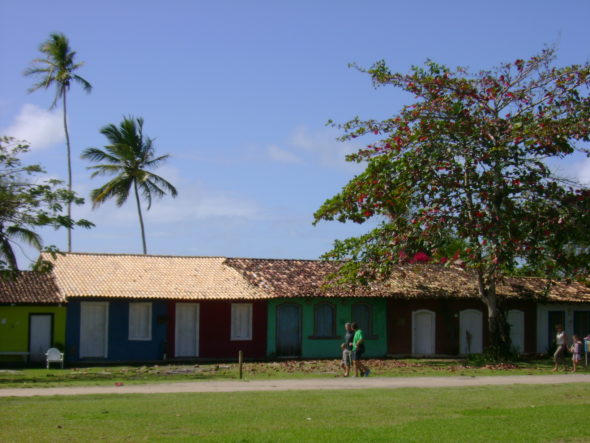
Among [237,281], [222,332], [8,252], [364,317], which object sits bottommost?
[222,332]

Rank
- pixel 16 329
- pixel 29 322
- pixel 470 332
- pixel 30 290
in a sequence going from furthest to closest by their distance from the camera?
pixel 470 332 < pixel 30 290 < pixel 29 322 < pixel 16 329

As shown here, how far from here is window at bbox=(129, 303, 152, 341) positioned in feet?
99.5

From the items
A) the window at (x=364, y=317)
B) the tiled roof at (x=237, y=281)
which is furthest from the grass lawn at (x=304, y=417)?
the window at (x=364, y=317)

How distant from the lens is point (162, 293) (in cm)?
3009

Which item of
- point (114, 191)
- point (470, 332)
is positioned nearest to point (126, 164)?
point (114, 191)

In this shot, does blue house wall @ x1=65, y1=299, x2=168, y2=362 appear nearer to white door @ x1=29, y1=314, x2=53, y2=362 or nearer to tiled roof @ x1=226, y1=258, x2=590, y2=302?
white door @ x1=29, y1=314, x2=53, y2=362

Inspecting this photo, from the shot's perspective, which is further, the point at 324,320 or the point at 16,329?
the point at 324,320

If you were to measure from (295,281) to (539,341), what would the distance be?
11554 millimetres

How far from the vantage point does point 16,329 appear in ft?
94.4

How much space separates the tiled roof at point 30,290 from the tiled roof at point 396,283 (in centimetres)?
764

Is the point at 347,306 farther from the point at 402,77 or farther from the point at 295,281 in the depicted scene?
the point at 402,77

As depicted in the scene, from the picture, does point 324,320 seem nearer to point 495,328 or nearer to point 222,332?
point 222,332

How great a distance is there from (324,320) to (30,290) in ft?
37.5

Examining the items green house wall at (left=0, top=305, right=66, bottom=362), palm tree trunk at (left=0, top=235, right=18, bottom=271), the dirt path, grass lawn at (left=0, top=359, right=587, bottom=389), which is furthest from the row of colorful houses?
the dirt path
